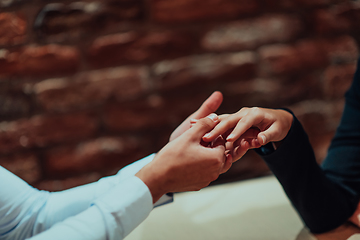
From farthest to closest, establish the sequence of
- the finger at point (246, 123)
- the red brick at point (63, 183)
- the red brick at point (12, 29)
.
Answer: the red brick at point (63, 183) → the red brick at point (12, 29) → the finger at point (246, 123)

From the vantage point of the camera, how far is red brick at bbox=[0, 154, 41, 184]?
110 cm

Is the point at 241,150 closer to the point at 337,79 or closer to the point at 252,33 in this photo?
the point at 252,33

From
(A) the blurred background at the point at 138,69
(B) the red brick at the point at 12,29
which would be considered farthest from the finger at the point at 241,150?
(B) the red brick at the point at 12,29

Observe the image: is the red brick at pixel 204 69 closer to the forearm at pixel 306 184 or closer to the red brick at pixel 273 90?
the red brick at pixel 273 90

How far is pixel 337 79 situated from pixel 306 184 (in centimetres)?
74

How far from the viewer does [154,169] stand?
0.52m

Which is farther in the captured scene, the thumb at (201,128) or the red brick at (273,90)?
the red brick at (273,90)

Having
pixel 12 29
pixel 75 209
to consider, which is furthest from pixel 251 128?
pixel 12 29

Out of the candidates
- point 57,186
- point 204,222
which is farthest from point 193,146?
point 57,186

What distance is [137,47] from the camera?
1095 mm

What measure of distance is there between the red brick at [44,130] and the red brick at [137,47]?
0.77 ft

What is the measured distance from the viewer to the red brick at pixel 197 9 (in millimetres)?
1089

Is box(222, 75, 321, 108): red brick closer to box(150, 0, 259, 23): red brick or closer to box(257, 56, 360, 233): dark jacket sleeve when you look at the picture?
box(150, 0, 259, 23): red brick

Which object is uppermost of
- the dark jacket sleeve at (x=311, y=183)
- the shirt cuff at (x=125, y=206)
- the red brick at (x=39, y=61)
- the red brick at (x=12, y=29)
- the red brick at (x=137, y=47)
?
the red brick at (x=12, y=29)
